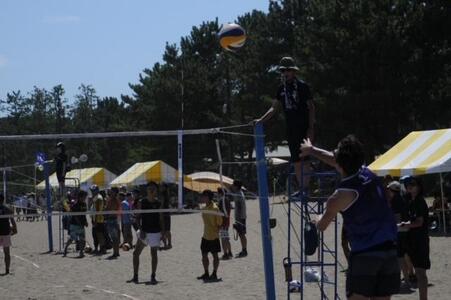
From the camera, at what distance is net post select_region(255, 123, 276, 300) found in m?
8.63

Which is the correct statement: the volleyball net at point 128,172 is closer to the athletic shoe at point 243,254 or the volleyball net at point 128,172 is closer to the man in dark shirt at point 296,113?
the man in dark shirt at point 296,113

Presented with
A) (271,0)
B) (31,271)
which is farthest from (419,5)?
(31,271)

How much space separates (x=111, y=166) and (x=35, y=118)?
197ft

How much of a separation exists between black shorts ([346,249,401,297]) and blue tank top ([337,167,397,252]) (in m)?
0.09

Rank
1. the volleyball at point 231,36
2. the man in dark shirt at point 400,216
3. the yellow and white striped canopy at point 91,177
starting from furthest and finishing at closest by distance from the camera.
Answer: the yellow and white striped canopy at point 91,177 < the man in dark shirt at point 400,216 < the volleyball at point 231,36

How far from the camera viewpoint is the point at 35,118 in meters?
81.1

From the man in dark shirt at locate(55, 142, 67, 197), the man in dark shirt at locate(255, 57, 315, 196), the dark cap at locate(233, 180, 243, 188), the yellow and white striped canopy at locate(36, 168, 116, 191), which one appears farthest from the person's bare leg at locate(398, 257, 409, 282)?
the yellow and white striped canopy at locate(36, 168, 116, 191)

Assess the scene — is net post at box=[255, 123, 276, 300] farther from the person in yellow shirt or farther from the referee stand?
the person in yellow shirt

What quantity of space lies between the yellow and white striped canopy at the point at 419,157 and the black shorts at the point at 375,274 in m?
12.7

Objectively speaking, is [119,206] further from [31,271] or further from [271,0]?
[271,0]

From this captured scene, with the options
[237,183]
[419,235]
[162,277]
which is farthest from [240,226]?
[419,235]

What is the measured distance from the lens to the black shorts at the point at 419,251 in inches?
364

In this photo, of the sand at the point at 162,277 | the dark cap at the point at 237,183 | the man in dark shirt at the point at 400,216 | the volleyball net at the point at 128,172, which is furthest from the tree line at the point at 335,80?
the man in dark shirt at the point at 400,216

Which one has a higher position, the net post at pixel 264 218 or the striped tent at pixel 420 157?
the striped tent at pixel 420 157
